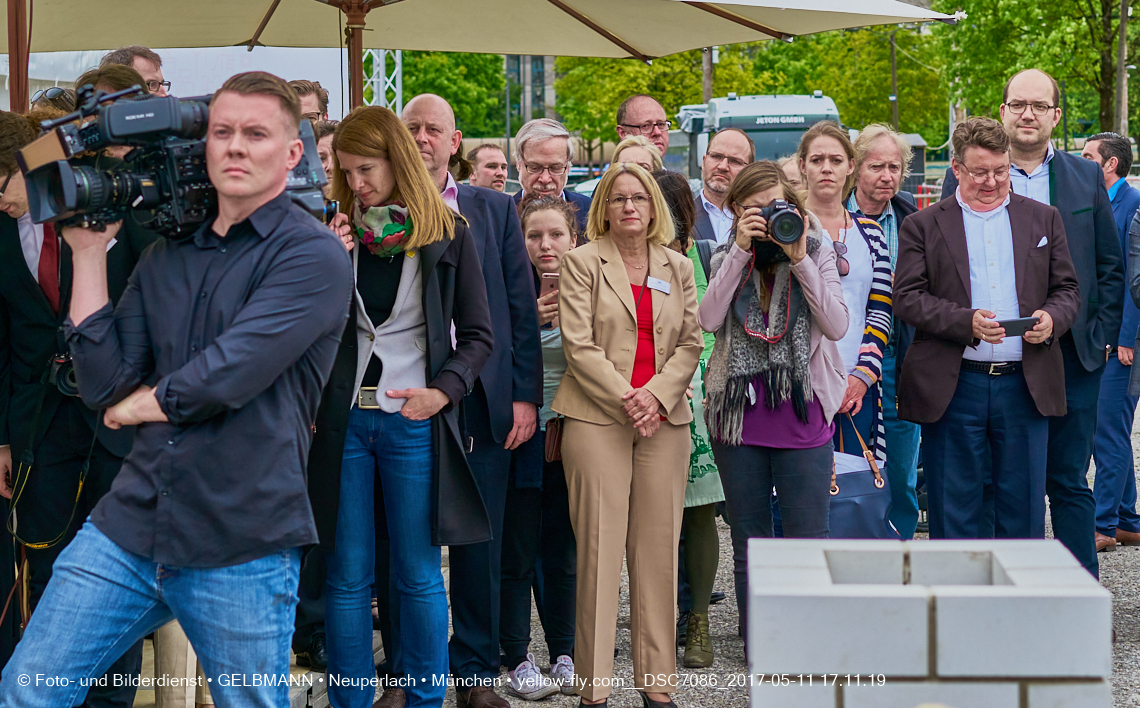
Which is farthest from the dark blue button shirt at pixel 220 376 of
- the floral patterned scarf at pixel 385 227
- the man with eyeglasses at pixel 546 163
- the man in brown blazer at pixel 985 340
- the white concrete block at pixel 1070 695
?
the man in brown blazer at pixel 985 340

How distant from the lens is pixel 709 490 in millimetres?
4828

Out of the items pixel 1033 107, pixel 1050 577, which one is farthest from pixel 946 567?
pixel 1033 107

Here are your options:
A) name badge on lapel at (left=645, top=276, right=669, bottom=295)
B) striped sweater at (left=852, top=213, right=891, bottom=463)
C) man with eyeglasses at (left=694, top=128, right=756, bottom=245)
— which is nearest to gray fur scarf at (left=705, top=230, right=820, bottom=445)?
name badge on lapel at (left=645, top=276, right=669, bottom=295)

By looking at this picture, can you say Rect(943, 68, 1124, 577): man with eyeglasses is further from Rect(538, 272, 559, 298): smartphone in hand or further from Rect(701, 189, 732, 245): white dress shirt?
Rect(538, 272, 559, 298): smartphone in hand

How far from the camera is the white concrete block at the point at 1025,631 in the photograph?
1894 mm

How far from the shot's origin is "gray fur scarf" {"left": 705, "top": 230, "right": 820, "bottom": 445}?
14.3 feet

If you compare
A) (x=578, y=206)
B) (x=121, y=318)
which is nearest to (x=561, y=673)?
(x=578, y=206)

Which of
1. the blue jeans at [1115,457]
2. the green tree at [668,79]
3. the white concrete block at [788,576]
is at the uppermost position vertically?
the green tree at [668,79]

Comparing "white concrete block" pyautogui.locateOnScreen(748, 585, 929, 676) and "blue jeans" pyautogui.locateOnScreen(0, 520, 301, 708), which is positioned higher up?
"white concrete block" pyautogui.locateOnScreen(748, 585, 929, 676)

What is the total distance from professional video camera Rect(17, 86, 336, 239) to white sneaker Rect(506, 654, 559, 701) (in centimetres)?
236

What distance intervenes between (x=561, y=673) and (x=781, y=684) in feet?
8.82

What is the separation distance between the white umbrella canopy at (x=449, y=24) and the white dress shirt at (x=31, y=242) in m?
2.36

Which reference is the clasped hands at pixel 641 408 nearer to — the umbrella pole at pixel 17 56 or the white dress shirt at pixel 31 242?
the white dress shirt at pixel 31 242

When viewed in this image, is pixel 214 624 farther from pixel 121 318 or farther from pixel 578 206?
pixel 578 206
